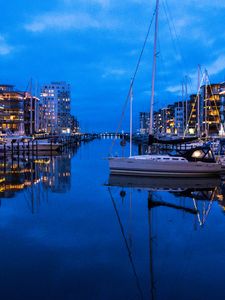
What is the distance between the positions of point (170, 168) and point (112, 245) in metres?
21.8

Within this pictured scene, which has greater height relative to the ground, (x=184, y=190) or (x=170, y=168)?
(x=170, y=168)

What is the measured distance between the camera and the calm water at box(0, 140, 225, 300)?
11.4 metres

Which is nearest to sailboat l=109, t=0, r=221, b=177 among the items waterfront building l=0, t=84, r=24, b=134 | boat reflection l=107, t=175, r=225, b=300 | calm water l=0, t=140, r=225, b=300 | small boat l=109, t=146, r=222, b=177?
small boat l=109, t=146, r=222, b=177

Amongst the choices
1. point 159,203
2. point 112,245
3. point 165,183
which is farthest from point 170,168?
point 112,245

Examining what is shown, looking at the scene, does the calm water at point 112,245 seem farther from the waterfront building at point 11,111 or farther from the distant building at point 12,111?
the waterfront building at point 11,111

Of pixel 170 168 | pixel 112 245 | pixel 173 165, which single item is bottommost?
pixel 112 245

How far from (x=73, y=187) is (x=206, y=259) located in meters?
19.5

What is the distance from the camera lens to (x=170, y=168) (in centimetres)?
3666

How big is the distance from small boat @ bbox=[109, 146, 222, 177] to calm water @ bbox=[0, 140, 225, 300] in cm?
771

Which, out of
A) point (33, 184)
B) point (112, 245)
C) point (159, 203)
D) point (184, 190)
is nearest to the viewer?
point (112, 245)

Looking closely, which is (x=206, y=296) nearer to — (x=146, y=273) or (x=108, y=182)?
(x=146, y=273)

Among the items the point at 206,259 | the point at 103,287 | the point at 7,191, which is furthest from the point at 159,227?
the point at 7,191

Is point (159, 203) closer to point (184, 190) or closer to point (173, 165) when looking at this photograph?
point (184, 190)

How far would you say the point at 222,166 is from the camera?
3972 centimetres
